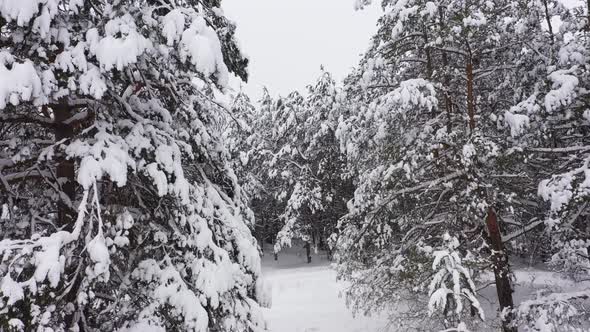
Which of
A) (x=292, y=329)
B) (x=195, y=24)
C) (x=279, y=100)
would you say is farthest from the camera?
(x=279, y=100)

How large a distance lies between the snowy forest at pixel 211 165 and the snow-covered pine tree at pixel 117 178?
24 mm

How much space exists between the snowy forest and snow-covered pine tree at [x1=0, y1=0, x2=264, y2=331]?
0.02 m

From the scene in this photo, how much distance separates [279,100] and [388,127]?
17.7 m

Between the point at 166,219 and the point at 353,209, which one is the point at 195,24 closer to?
the point at 166,219

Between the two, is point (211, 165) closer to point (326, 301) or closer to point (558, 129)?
point (558, 129)

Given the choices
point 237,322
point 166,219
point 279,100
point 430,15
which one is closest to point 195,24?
point 166,219

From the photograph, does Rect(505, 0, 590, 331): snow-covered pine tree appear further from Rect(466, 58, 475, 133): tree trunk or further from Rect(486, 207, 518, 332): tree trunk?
Rect(466, 58, 475, 133): tree trunk

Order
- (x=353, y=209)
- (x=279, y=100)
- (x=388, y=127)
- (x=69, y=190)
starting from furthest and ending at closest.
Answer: (x=279, y=100), (x=353, y=209), (x=388, y=127), (x=69, y=190)

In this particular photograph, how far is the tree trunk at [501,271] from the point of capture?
828cm

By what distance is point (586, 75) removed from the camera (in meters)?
7.54

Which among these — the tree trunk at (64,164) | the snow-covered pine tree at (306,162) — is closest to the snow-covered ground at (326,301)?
the snow-covered pine tree at (306,162)

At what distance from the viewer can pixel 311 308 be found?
17406 millimetres

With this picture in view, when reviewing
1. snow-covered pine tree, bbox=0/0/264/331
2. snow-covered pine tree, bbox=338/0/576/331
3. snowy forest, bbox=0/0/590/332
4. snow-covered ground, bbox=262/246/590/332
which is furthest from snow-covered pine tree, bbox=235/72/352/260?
snow-covered pine tree, bbox=0/0/264/331

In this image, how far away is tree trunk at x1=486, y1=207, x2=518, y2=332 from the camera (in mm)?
8281
